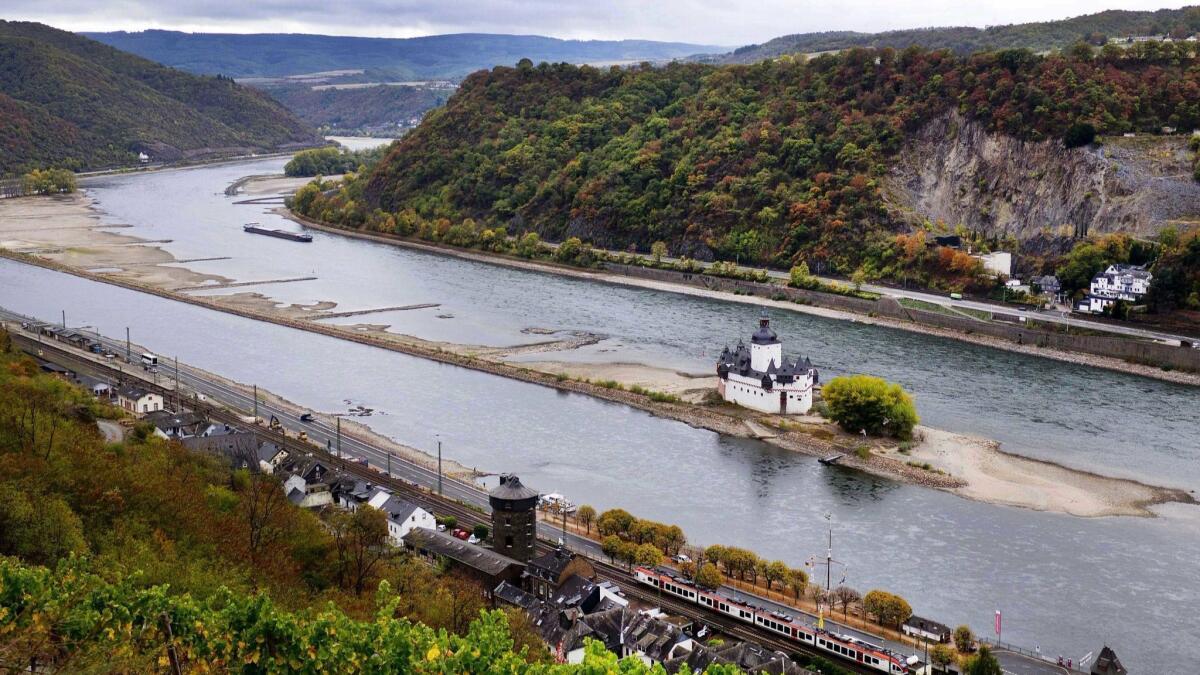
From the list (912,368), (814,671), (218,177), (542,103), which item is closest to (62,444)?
(814,671)

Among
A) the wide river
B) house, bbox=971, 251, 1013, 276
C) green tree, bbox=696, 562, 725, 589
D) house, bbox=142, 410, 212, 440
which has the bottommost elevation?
the wide river

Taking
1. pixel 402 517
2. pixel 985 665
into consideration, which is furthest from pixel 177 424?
pixel 985 665

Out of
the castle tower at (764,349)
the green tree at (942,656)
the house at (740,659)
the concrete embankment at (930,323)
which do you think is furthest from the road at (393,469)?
the concrete embankment at (930,323)

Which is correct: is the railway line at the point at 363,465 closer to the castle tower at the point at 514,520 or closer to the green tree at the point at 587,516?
the green tree at the point at 587,516

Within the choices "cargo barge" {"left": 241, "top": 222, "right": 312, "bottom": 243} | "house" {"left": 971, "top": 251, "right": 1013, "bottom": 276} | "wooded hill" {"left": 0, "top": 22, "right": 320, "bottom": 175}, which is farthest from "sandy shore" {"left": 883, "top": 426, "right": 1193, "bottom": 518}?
"wooded hill" {"left": 0, "top": 22, "right": 320, "bottom": 175}

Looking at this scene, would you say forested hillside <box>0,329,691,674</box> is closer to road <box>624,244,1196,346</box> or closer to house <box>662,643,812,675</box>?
house <box>662,643,812,675</box>
